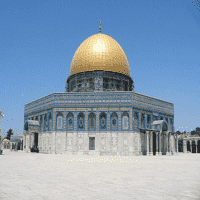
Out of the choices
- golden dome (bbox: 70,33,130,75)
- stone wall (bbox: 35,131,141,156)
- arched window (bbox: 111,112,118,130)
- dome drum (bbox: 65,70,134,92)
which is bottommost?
stone wall (bbox: 35,131,141,156)

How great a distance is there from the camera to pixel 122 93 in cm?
3350

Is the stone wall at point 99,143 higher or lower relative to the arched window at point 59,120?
lower

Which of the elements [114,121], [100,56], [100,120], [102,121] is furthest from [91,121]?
[100,56]

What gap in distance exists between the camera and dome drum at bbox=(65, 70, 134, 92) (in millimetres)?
37688

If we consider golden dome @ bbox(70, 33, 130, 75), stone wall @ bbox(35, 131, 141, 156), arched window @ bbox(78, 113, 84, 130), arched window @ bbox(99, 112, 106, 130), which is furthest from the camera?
golden dome @ bbox(70, 33, 130, 75)

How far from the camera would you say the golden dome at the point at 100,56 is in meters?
38.3

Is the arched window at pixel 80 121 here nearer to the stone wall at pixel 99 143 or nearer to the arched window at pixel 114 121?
the stone wall at pixel 99 143

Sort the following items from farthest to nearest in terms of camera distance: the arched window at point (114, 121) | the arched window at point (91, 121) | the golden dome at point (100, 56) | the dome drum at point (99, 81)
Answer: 1. the golden dome at point (100, 56)
2. the dome drum at point (99, 81)
3. the arched window at point (91, 121)
4. the arched window at point (114, 121)

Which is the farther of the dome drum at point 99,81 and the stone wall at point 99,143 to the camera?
the dome drum at point 99,81

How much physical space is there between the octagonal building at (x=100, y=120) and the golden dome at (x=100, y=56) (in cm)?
16

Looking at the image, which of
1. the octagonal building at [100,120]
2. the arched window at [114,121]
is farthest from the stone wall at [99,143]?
the arched window at [114,121]

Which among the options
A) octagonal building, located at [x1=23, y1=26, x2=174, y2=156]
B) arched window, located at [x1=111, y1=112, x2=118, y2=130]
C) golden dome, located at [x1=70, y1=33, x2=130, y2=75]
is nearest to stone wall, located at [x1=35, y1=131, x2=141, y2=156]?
octagonal building, located at [x1=23, y1=26, x2=174, y2=156]

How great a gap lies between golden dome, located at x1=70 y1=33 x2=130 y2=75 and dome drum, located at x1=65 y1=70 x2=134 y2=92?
25.5 inches

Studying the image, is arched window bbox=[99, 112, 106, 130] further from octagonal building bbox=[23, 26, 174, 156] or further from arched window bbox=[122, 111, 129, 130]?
arched window bbox=[122, 111, 129, 130]
